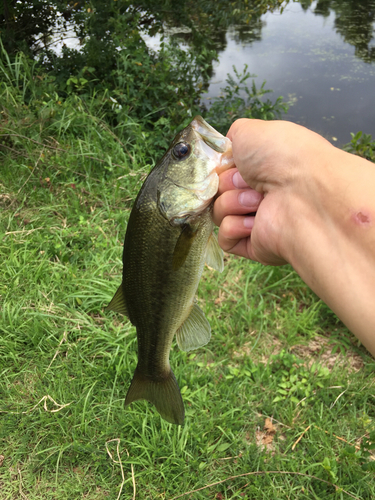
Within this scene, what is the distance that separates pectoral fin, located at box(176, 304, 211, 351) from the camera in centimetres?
176

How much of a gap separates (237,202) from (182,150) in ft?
1.07

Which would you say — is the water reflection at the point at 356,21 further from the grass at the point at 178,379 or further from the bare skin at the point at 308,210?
the bare skin at the point at 308,210

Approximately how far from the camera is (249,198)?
1618 millimetres

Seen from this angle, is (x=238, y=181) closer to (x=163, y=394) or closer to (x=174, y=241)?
(x=174, y=241)

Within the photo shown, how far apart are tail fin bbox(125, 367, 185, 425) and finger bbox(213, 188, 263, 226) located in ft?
2.83

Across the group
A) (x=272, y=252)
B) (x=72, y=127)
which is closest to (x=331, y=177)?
(x=272, y=252)

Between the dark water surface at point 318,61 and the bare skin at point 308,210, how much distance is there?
4587 millimetres

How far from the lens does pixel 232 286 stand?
3.42 metres

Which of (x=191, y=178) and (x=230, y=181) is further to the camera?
(x=230, y=181)

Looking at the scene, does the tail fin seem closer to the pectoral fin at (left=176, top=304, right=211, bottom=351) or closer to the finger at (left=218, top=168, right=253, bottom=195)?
Answer: the pectoral fin at (left=176, top=304, right=211, bottom=351)

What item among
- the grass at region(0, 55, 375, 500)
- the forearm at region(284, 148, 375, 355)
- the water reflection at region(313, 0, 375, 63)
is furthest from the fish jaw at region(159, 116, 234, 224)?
the water reflection at region(313, 0, 375, 63)

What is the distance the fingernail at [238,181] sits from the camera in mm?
1629

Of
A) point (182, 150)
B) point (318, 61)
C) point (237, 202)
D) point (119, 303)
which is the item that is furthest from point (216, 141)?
point (318, 61)

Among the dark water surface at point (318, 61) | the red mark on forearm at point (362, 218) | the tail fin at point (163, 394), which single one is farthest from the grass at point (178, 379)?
the dark water surface at point (318, 61)
